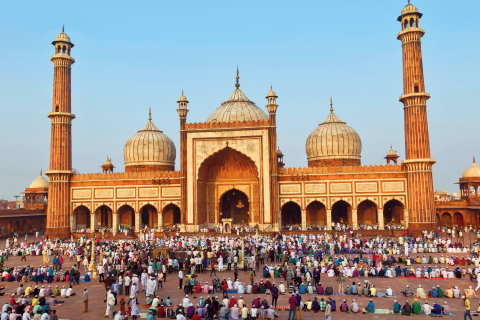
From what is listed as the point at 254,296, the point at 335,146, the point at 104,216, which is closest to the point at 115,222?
the point at 104,216

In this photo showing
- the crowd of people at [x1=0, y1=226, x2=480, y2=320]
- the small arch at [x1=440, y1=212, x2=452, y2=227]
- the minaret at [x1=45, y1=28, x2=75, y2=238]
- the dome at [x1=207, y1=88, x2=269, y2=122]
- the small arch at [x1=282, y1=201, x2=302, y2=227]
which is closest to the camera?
the crowd of people at [x1=0, y1=226, x2=480, y2=320]

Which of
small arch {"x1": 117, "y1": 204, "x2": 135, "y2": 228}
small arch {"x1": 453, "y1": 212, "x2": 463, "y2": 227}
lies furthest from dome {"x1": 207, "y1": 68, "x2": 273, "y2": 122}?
small arch {"x1": 453, "y1": 212, "x2": 463, "y2": 227}

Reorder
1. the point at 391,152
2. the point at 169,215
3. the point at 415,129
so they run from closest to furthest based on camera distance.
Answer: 1. the point at 415,129
2. the point at 169,215
3. the point at 391,152

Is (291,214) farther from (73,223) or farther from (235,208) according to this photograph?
(73,223)

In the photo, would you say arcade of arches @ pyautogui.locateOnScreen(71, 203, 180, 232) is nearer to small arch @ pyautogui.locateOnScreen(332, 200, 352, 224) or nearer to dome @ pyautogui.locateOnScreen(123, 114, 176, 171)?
dome @ pyautogui.locateOnScreen(123, 114, 176, 171)

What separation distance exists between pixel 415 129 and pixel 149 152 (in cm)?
2432

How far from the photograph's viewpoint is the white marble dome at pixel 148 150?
41.1 meters

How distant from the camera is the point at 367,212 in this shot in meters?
34.8

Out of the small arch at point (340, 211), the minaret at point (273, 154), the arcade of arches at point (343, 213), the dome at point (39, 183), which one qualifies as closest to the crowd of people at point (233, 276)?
the minaret at point (273, 154)

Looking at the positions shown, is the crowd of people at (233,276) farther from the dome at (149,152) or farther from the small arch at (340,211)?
the dome at (149,152)

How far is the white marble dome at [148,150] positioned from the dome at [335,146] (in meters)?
14.2

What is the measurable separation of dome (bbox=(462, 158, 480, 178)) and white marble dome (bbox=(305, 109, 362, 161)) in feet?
33.0

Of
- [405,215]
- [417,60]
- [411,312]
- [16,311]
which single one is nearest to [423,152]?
[405,215]

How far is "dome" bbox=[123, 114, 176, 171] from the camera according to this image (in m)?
41.1
